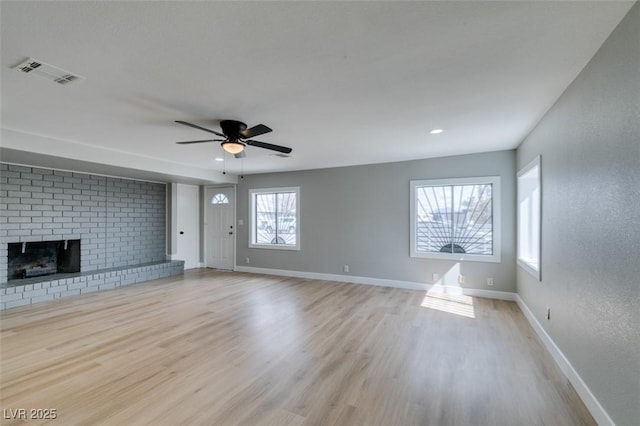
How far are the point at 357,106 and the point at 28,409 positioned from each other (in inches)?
137

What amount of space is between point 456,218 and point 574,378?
3071 millimetres

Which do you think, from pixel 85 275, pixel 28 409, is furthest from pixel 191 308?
pixel 85 275

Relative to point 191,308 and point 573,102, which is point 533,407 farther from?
point 191,308

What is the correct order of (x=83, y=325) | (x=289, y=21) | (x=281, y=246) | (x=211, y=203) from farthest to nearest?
(x=211, y=203) → (x=281, y=246) → (x=83, y=325) → (x=289, y=21)

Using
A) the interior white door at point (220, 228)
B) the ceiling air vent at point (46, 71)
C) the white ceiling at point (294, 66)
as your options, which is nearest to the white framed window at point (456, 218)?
the white ceiling at point (294, 66)

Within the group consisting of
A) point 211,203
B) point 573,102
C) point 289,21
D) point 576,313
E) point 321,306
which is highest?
point 289,21

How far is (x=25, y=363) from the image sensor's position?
2.63 metres

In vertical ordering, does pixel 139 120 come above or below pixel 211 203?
above

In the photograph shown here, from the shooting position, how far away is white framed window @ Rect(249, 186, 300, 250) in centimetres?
666

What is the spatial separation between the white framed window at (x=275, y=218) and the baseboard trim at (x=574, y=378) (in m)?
4.52

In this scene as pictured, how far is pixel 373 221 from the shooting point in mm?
5719

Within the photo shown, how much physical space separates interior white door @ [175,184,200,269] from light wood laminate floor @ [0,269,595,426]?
2.92 metres

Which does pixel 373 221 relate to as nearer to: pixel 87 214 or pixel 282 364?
pixel 282 364

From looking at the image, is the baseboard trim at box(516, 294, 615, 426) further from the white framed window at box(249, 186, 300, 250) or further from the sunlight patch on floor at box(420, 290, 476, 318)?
the white framed window at box(249, 186, 300, 250)
